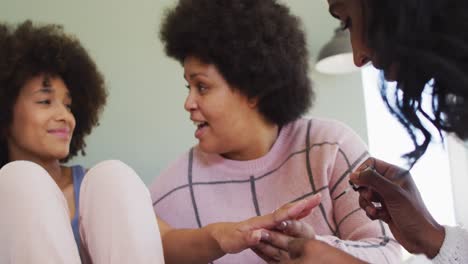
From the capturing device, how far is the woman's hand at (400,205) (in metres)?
0.75

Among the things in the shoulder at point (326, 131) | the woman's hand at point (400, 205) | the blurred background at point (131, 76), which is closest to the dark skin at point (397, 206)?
the woman's hand at point (400, 205)

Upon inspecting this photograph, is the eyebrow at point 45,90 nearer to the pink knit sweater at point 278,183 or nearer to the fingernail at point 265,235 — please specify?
the pink knit sweater at point 278,183

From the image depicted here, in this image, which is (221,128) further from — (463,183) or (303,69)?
(463,183)

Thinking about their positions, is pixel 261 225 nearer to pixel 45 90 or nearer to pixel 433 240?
pixel 433 240

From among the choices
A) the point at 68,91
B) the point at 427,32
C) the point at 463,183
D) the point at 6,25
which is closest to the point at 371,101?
the point at 463,183

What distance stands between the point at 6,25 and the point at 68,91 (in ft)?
0.71

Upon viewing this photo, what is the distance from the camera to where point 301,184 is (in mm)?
1084

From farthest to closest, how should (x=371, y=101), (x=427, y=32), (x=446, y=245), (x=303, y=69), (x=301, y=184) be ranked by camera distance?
(x=371, y=101)
(x=303, y=69)
(x=301, y=184)
(x=446, y=245)
(x=427, y=32)

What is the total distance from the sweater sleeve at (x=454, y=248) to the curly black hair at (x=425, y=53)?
0.64 ft

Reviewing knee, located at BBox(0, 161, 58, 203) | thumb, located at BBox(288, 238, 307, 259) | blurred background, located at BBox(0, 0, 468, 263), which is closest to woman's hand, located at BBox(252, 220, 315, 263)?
thumb, located at BBox(288, 238, 307, 259)

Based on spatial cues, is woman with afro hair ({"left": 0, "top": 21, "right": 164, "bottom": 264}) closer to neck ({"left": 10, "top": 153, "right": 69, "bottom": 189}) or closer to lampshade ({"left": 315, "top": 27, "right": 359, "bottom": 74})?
neck ({"left": 10, "top": 153, "right": 69, "bottom": 189})

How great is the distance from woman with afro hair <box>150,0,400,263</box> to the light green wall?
Answer: 0.99 feet

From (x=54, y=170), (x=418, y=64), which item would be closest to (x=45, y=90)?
(x=54, y=170)

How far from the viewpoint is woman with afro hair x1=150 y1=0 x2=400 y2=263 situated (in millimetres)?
1086
